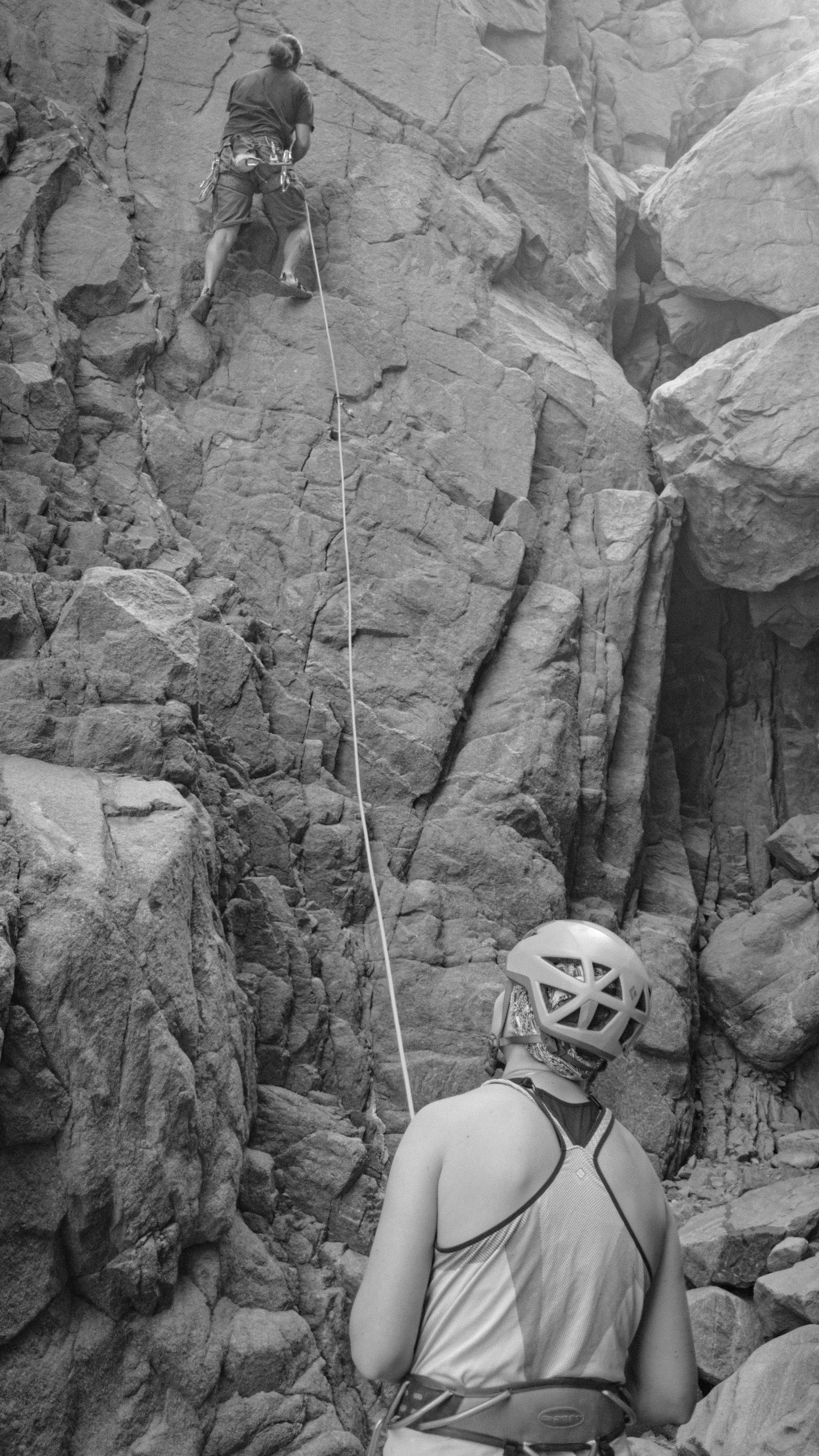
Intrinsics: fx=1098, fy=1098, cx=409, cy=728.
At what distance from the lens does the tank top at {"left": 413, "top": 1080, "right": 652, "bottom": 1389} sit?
1.99 metres

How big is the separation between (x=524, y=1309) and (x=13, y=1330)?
262 centimetres

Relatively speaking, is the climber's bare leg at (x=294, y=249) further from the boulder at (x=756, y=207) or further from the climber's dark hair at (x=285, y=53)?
the boulder at (x=756, y=207)

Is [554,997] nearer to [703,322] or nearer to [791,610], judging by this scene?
[791,610]

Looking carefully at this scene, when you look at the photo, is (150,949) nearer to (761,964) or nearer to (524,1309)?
(524,1309)

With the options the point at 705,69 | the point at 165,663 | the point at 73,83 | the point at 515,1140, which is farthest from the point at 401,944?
the point at 705,69

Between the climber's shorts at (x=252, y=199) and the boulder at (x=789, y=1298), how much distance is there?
8709 millimetres

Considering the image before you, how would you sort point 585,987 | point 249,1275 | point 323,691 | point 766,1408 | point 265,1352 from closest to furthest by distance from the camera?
point 585,987 < point 265,1352 < point 249,1275 < point 766,1408 < point 323,691

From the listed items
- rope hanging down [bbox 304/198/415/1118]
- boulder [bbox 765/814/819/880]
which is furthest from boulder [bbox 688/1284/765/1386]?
boulder [bbox 765/814/819/880]

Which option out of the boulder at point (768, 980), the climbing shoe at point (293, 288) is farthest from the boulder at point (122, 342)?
the boulder at point (768, 980)

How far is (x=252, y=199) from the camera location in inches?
363

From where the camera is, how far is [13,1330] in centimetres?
381

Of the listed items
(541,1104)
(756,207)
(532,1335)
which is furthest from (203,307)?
(532,1335)

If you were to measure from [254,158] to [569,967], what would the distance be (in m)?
8.56

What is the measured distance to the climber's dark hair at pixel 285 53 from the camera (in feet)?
29.0
